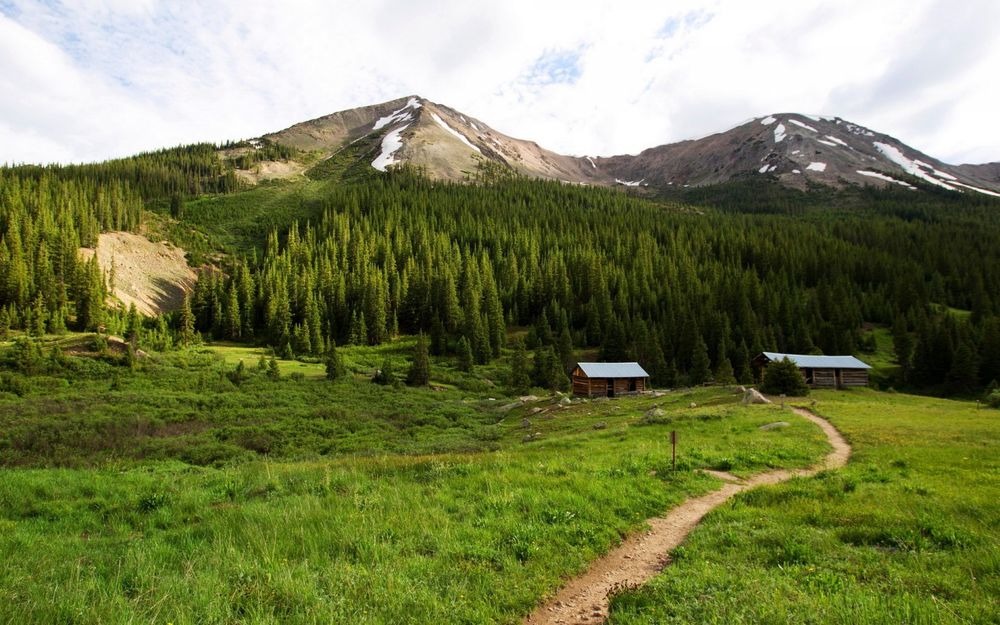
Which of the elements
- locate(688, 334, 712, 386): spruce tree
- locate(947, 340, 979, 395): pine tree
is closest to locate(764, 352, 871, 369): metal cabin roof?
locate(688, 334, 712, 386): spruce tree

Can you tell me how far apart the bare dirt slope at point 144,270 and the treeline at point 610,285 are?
A: 42.4 ft

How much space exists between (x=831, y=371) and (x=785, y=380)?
2069 cm

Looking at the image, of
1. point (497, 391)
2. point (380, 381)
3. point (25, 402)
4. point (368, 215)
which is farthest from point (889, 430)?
point (368, 215)

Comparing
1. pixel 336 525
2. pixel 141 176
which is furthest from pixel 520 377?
pixel 141 176

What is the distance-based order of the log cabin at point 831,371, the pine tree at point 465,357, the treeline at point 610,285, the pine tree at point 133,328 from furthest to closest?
the treeline at point 610,285 → the pine tree at point 465,357 → the pine tree at point 133,328 → the log cabin at point 831,371

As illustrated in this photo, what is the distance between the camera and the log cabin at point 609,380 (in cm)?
5947

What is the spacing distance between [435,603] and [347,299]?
99.9 m

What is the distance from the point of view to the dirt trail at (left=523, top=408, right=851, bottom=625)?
669 cm

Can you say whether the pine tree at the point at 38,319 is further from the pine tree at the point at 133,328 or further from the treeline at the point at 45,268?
the pine tree at the point at 133,328

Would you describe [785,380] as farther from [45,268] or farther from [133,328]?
[45,268]

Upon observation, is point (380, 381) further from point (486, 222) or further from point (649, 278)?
point (486, 222)

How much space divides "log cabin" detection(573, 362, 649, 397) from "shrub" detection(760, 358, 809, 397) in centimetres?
1538

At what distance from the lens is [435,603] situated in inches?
245

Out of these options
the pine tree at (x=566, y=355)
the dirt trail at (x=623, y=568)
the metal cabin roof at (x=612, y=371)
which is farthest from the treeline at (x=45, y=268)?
the dirt trail at (x=623, y=568)
